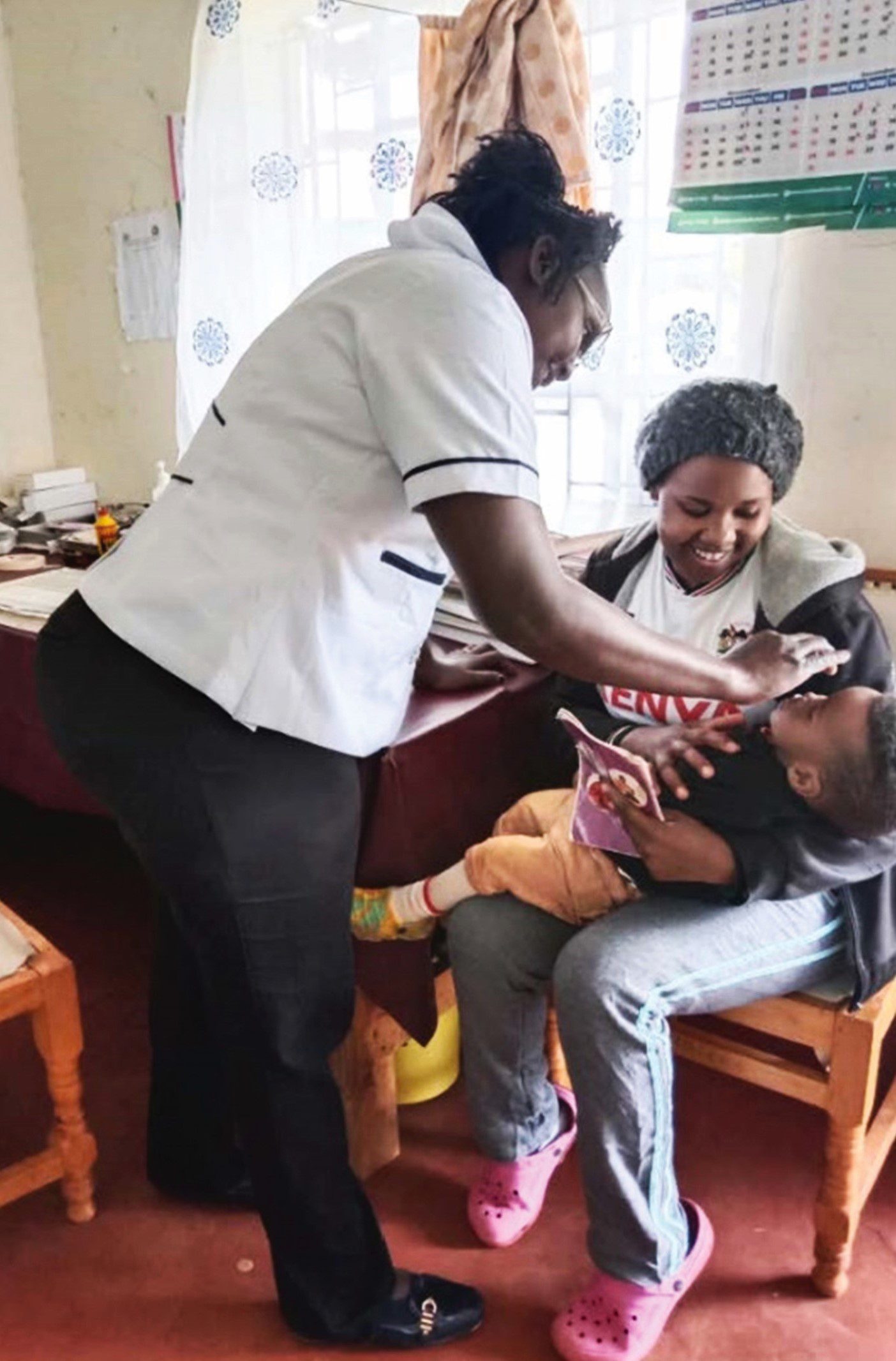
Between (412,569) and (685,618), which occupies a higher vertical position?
(412,569)

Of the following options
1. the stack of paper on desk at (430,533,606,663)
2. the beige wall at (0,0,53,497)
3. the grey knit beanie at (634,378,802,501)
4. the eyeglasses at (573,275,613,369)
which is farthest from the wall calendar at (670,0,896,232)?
the beige wall at (0,0,53,497)

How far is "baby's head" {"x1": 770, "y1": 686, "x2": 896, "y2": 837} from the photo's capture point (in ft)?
3.76

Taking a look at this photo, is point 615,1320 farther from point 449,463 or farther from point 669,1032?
point 449,463

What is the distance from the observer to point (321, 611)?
3.48 feet

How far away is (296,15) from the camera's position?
7.34 feet

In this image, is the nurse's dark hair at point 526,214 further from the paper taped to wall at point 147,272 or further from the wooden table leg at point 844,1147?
the paper taped to wall at point 147,272

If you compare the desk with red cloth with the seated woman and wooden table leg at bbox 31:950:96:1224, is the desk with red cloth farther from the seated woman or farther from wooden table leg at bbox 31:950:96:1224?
wooden table leg at bbox 31:950:96:1224

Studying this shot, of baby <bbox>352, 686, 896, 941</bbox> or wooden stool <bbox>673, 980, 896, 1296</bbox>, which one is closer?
baby <bbox>352, 686, 896, 941</bbox>

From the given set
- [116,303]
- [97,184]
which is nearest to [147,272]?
[116,303]

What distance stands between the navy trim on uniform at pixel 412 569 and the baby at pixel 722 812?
1.28ft

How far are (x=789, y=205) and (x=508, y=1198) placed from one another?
1547mm

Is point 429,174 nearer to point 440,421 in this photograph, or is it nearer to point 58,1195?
point 440,421

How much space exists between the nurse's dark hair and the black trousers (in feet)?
1.78

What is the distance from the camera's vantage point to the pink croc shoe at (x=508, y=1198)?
149cm
